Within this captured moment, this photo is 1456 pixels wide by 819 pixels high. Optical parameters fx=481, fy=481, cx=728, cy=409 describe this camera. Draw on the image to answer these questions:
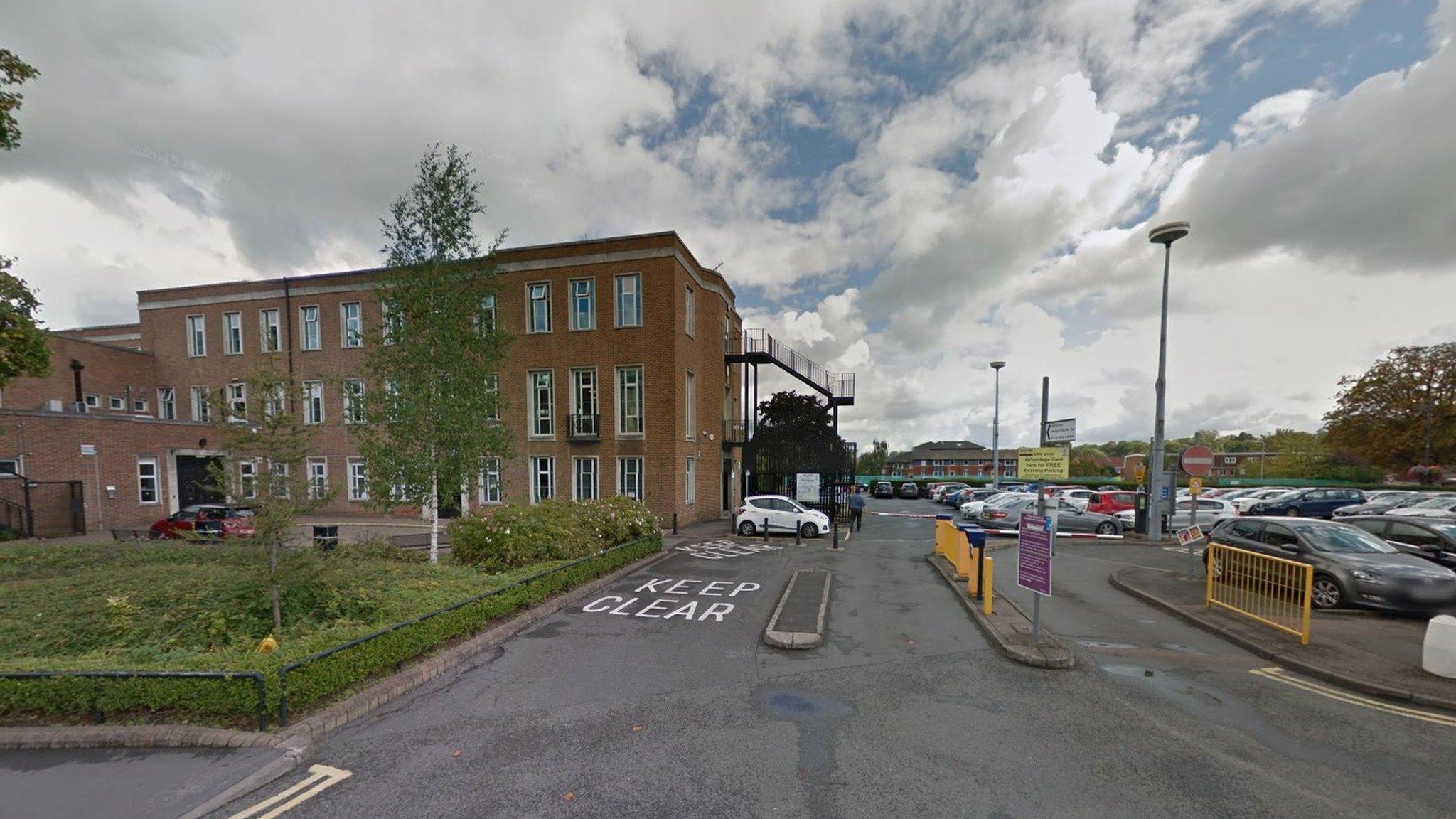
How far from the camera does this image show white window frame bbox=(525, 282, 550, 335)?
20.0 meters

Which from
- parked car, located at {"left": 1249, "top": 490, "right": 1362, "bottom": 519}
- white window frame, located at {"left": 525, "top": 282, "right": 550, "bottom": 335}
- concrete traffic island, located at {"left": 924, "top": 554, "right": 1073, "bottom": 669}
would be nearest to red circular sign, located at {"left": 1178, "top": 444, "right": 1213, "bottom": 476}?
concrete traffic island, located at {"left": 924, "top": 554, "right": 1073, "bottom": 669}

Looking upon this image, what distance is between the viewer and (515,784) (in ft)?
12.3

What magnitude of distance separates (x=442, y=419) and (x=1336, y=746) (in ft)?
45.7

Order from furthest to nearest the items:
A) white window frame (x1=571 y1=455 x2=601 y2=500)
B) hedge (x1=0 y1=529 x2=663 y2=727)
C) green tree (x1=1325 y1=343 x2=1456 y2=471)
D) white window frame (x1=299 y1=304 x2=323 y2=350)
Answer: green tree (x1=1325 y1=343 x2=1456 y2=471) < white window frame (x1=299 y1=304 x2=323 y2=350) < white window frame (x1=571 y1=455 x2=601 y2=500) < hedge (x1=0 y1=529 x2=663 y2=727)

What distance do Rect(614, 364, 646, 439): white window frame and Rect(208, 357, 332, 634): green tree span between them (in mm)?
13175

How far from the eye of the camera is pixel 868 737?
443 cm

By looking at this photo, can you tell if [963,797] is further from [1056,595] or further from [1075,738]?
[1056,595]

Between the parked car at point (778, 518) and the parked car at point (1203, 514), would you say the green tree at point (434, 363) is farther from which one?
the parked car at point (1203, 514)

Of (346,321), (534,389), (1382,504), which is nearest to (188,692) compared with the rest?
(534,389)

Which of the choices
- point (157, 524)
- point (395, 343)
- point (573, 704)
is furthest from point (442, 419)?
point (157, 524)

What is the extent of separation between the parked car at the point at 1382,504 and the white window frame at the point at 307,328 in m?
41.8

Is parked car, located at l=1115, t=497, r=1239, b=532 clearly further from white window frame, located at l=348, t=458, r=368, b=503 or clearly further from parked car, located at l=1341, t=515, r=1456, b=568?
white window frame, located at l=348, t=458, r=368, b=503

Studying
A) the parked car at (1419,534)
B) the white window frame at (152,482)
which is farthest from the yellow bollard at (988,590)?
the white window frame at (152,482)

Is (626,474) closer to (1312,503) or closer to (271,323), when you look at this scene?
(271,323)
